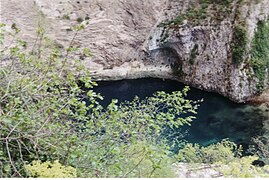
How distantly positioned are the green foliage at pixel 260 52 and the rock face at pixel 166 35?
1.8 inches

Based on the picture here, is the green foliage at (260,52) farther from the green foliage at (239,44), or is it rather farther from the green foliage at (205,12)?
the green foliage at (205,12)

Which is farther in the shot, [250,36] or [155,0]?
[155,0]

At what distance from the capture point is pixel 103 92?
1678 cm

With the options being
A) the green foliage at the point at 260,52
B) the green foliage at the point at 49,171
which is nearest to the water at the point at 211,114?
the green foliage at the point at 260,52

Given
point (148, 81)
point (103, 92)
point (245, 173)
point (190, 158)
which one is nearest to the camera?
point (245, 173)

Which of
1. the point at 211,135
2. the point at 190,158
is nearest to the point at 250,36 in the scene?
the point at 211,135

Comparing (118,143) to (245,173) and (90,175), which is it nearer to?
(90,175)

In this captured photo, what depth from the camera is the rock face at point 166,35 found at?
1512cm

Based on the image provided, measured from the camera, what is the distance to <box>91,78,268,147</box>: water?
12727 millimetres

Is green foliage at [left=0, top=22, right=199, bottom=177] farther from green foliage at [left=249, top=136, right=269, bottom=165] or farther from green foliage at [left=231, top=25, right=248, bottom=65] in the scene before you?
green foliage at [left=231, top=25, right=248, bottom=65]

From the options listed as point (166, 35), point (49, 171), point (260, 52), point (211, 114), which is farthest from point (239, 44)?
point (49, 171)

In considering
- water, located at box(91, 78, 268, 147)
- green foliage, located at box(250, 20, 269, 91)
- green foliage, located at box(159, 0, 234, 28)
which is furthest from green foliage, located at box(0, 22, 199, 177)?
green foliage, located at box(159, 0, 234, 28)

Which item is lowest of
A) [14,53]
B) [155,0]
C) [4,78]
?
[4,78]

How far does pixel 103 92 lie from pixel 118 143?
12733mm
